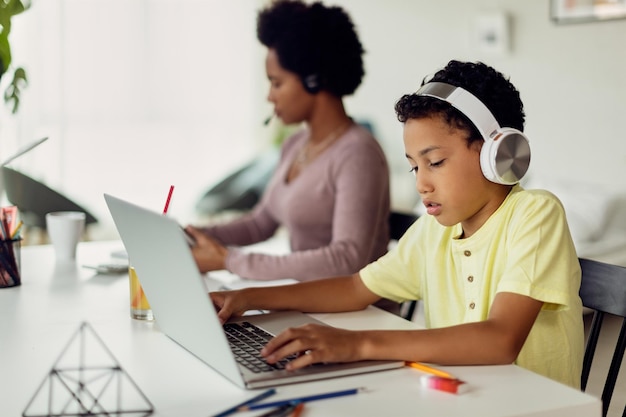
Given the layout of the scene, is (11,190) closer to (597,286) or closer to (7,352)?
(7,352)

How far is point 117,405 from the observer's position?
1.05 m

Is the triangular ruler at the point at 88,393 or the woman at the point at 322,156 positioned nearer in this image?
the triangular ruler at the point at 88,393

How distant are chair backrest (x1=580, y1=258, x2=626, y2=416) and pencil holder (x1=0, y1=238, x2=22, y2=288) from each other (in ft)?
3.63

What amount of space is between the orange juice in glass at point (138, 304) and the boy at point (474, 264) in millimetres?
132

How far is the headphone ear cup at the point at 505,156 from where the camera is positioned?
4.45 feet

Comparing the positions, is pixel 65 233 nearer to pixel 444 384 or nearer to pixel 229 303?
pixel 229 303

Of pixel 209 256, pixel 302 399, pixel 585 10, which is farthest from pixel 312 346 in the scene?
pixel 585 10

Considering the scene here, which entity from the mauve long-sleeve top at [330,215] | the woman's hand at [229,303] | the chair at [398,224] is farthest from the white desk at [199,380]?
the chair at [398,224]

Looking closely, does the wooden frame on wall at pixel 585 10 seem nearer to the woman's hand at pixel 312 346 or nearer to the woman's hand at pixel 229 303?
the woman's hand at pixel 229 303

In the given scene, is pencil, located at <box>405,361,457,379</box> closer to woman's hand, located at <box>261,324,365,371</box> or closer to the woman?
woman's hand, located at <box>261,324,365,371</box>

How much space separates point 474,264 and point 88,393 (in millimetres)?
689

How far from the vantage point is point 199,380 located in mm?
1157

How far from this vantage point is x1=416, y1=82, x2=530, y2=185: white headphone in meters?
1.36

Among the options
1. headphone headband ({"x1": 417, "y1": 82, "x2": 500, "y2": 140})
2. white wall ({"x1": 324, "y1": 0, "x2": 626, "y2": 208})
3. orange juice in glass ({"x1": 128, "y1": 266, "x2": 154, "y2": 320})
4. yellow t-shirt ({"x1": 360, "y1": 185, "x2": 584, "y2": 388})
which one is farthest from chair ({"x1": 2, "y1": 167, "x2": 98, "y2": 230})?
headphone headband ({"x1": 417, "y1": 82, "x2": 500, "y2": 140})
